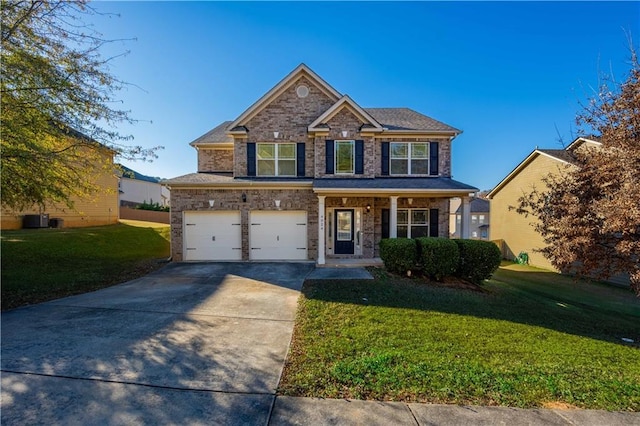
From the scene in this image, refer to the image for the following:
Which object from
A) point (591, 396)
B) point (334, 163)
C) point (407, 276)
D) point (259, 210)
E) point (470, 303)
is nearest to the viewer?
point (591, 396)

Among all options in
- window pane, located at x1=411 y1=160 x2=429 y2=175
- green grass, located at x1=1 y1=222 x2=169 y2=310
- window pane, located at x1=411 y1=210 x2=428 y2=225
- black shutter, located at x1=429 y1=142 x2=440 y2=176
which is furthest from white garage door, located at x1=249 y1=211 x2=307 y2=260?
black shutter, located at x1=429 y1=142 x2=440 y2=176

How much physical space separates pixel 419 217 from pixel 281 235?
21.7 ft

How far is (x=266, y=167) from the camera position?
43.8 ft

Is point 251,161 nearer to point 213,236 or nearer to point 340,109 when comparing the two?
point 213,236

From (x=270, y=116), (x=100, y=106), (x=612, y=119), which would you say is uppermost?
(x=270, y=116)

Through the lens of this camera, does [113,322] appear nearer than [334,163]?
Yes

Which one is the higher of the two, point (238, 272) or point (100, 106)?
point (100, 106)

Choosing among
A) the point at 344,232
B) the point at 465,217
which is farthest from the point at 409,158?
the point at 344,232

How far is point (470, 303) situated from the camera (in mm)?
7750

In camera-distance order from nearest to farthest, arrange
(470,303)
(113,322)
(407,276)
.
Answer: (113,322) < (470,303) < (407,276)

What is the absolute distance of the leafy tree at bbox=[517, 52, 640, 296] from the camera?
532cm

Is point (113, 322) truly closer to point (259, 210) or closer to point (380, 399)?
point (380, 399)

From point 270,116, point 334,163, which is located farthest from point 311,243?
point 270,116

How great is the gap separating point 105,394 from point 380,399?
328 cm
